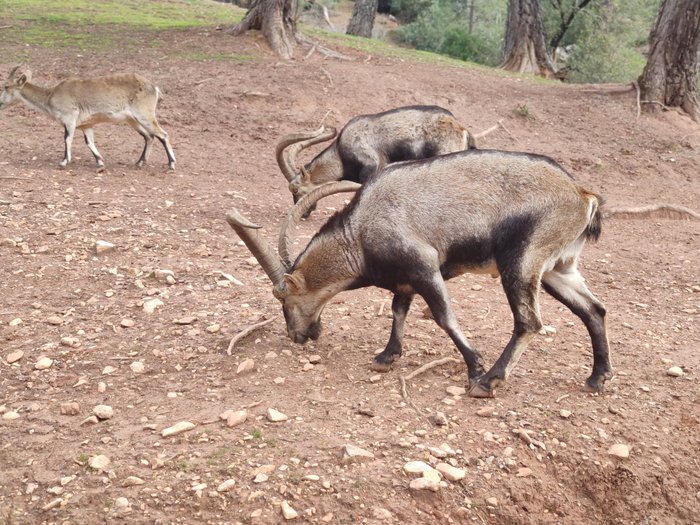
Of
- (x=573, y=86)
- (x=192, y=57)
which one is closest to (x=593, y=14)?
(x=573, y=86)

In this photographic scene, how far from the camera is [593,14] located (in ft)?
92.1

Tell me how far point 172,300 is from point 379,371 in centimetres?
238

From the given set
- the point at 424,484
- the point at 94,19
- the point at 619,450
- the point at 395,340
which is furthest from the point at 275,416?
the point at 94,19

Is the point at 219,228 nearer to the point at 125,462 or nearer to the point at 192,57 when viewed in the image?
the point at 125,462

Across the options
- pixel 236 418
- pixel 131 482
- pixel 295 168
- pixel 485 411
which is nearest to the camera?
pixel 131 482

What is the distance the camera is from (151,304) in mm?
6977

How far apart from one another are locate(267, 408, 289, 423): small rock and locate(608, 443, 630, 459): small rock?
2.40 m

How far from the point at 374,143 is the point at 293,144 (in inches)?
60.5

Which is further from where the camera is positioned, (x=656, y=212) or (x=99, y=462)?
(x=656, y=212)

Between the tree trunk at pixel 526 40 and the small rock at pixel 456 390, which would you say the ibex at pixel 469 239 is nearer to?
the small rock at pixel 456 390

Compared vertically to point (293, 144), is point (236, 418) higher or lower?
lower

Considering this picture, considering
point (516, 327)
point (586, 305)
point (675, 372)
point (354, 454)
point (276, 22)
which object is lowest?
point (354, 454)

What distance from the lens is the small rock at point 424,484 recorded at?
4.57m

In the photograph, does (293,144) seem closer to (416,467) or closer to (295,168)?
(295,168)
